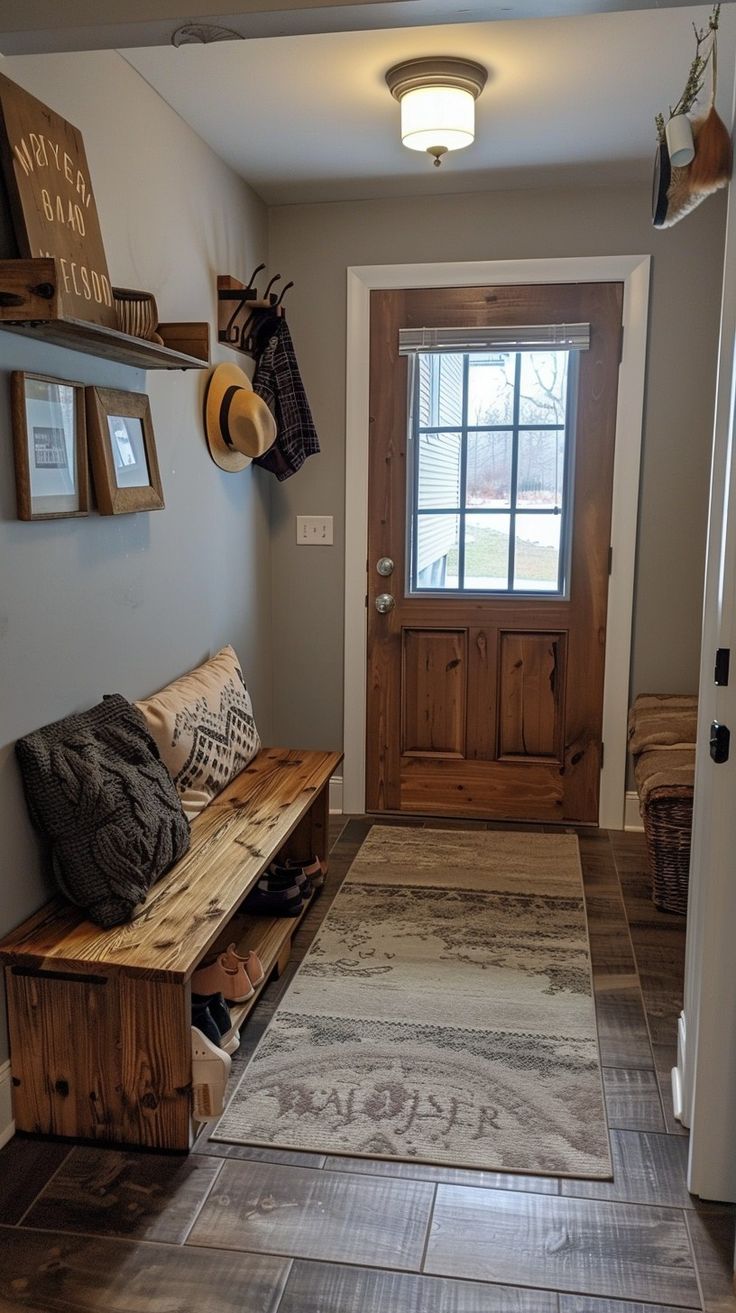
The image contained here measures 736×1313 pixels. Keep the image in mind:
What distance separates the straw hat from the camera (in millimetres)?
3156

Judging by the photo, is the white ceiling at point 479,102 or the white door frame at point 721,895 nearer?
the white door frame at point 721,895

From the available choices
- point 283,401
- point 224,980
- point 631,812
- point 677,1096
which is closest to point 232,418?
point 283,401

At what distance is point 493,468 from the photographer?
3.75m

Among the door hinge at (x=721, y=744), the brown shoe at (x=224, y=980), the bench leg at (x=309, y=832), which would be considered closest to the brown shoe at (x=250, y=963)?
the brown shoe at (x=224, y=980)

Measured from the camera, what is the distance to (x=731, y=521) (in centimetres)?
175

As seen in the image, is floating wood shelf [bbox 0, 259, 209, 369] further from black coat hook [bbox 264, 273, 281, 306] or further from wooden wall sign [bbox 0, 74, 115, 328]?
black coat hook [bbox 264, 273, 281, 306]

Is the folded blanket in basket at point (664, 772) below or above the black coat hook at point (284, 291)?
below

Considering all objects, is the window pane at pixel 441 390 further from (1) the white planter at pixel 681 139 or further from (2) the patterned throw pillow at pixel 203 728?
(1) the white planter at pixel 681 139

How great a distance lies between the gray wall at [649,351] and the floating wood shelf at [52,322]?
4.86 feet

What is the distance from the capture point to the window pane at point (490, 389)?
12.1 ft

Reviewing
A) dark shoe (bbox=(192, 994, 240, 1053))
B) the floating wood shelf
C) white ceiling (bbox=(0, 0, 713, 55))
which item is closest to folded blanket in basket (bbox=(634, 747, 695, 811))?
dark shoe (bbox=(192, 994, 240, 1053))

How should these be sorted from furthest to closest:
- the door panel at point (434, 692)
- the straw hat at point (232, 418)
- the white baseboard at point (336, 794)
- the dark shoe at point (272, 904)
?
the white baseboard at point (336, 794) < the door panel at point (434, 692) < the straw hat at point (232, 418) < the dark shoe at point (272, 904)

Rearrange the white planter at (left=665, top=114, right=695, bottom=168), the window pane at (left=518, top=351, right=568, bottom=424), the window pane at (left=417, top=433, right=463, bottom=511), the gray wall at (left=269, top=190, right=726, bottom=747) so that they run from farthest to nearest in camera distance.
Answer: the window pane at (left=417, top=433, right=463, bottom=511)
the window pane at (left=518, top=351, right=568, bottom=424)
the gray wall at (left=269, top=190, right=726, bottom=747)
the white planter at (left=665, top=114, right=695, bottom=168)

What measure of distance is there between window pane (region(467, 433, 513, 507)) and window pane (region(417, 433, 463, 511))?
Answer: 0.16 ft
